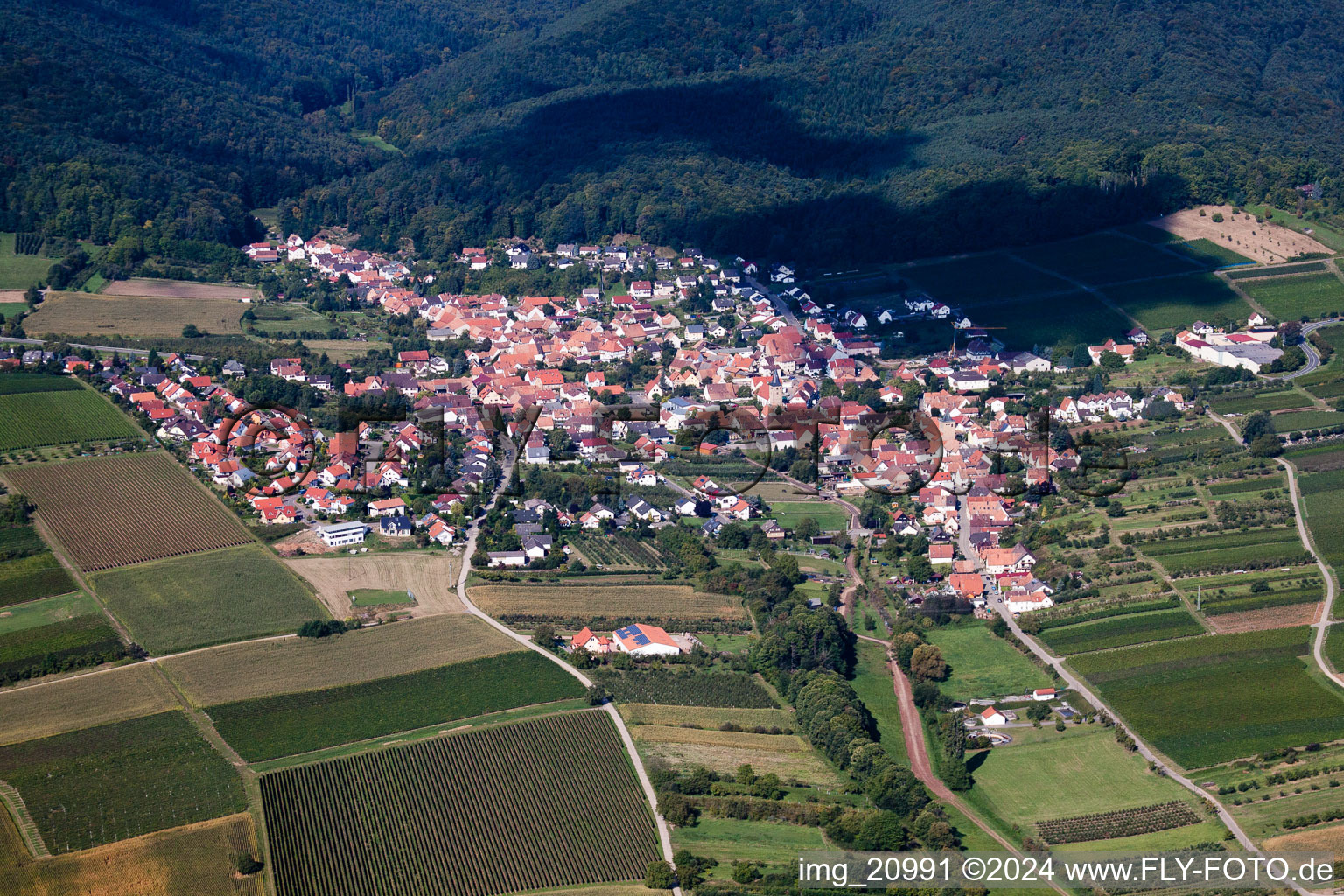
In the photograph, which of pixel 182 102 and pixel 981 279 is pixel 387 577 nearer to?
pixel 981 279

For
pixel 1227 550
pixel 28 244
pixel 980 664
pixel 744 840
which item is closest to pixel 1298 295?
pixel 1227 550

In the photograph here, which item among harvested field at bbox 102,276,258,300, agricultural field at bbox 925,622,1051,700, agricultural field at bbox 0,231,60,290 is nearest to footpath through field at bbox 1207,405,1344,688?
agricultural field at bbox 925,622,1051,700

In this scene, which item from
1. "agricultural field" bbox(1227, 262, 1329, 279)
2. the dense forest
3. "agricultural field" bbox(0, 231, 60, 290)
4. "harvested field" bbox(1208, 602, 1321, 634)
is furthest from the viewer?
the dense forest

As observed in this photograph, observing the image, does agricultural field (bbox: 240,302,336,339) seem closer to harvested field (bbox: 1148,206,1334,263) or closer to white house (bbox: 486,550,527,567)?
white house (bbox: 486,550,527,567)

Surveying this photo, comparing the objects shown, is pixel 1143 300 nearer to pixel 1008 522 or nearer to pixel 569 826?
pixel 1008 522

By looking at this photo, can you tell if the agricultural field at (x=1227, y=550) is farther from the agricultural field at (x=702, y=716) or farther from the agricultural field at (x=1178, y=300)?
the agricultural field at (x=1178, y=300)

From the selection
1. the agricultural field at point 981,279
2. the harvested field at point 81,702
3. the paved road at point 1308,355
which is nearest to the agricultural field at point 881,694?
the harvested field at point 81,702

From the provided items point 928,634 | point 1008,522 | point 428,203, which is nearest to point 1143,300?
point 1008,522
